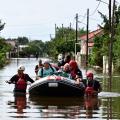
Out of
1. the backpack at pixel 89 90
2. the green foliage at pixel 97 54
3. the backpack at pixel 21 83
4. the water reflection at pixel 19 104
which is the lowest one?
the water reflection at pixel 19 104

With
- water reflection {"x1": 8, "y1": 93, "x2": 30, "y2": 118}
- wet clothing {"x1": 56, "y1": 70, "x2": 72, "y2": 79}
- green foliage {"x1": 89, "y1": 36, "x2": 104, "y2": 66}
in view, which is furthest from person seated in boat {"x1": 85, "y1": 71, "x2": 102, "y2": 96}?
green foliage {"x1": 89, "y1": 36, "x2": 104, "y2": 66}

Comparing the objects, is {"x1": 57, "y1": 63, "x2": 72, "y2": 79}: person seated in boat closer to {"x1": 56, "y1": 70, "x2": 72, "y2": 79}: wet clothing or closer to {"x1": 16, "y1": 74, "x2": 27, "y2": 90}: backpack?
{"x1": 56, "y1": 70, "x2": 72, "y2": 79}: wet clothing

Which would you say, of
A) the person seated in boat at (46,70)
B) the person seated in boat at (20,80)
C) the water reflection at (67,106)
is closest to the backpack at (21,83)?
the person seated in boat at (20,80)

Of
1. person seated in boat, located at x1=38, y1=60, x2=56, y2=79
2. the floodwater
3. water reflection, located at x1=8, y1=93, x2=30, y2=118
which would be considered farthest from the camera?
person seated in boat, located at x1=38, y1=60, x2=56, y2=79

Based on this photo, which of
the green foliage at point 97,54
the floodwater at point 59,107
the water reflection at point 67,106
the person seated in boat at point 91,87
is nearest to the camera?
the floodwater at point 59,107

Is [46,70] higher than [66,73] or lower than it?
higher

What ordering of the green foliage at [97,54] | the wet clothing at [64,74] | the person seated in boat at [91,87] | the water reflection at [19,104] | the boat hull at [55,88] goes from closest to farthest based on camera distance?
1. the water reflection at [19,104]
2. the boat hull at [55,88]
3. the person seated in boat at [91,87]
4. the wet clothing at [64,74]
5. the green foliage at [97,54]

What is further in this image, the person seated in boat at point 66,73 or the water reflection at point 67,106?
the person seated in boat at point 66,73

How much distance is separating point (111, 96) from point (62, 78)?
2475 mm

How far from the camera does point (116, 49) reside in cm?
5384

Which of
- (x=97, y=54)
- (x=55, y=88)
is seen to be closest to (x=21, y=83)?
(x=55, y=88)

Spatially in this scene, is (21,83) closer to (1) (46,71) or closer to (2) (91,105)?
(1) (46,71)

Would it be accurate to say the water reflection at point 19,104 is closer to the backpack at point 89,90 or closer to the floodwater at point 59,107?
the floodwater at point 59,107

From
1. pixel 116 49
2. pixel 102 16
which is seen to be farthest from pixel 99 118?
pixel 102 16
